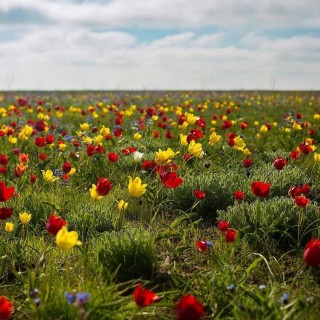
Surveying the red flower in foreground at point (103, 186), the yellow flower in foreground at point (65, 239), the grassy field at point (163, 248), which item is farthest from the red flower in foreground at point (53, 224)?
the red flower in foreground at point (103, 186)

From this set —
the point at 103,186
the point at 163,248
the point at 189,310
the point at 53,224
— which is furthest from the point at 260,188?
the point at 189,310

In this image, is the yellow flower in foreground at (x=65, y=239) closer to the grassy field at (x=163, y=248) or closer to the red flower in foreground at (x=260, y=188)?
the grassy field at (x=163, y=248)

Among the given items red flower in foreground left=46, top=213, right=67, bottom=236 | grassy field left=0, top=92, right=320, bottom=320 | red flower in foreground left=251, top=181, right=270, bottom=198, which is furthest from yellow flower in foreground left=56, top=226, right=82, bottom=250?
red flower in foreground left=251, top=181, right=270, bottom=198

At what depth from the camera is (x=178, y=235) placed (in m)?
3.71

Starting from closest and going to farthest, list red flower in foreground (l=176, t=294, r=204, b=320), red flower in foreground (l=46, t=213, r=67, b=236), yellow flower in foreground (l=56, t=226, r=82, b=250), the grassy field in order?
red flower in foreground (l=176, t=294, r=204, b=320) → yellow flower in foreground (l=56, t=226, r=82, b=250) → the grassy field → red flower in foreground (l=46, t=213, r=67, b=236)

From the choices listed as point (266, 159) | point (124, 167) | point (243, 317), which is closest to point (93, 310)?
point (243, 317)

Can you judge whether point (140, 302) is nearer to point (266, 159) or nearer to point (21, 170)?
point (21, 170)

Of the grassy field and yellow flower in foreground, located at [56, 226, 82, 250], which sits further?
the grassy field

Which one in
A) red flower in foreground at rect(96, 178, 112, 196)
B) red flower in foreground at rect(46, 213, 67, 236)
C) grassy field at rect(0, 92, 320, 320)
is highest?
red flower in foreground at rect(96, 178, 112, 196)

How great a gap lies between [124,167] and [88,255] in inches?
108

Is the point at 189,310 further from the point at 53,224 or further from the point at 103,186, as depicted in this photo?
the point at 103,186

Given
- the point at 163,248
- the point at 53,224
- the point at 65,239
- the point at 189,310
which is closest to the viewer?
the point at 189,310

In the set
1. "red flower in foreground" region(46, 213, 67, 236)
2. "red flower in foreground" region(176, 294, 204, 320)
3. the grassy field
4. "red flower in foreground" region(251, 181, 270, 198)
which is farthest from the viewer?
"red flower in foreground" region(251, 181, 270, 198)

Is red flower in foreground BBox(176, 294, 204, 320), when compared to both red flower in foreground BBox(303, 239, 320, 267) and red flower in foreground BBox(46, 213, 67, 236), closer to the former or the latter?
red flower in foreground BBox(303, 239, 320, 267)
